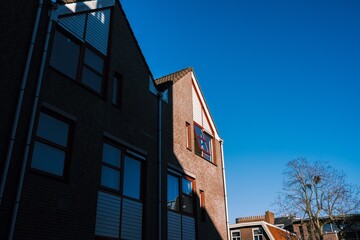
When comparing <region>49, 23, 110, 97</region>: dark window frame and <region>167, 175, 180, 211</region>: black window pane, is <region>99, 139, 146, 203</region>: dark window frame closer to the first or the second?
<region>167, 175, 180, 211</region>: black window pane

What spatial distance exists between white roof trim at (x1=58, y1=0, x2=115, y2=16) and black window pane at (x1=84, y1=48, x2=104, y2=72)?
142 cm

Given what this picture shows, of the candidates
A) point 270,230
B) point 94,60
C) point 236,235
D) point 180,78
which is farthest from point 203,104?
point 236,235

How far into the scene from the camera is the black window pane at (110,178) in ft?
38.8

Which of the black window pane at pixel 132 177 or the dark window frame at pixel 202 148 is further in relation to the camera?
the dark window frame at pixel 202 148

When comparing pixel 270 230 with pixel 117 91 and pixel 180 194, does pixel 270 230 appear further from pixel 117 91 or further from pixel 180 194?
pixel 117 91

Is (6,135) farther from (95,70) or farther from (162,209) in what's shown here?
(162,209)

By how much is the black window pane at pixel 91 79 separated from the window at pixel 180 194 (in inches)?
205

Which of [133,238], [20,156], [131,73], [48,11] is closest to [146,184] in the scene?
[133,238]

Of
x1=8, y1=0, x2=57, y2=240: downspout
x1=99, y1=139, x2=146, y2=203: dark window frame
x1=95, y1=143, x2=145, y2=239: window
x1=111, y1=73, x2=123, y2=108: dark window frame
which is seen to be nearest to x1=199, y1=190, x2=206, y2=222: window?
x1=99, y1=139, x2=146, y2=203: dark window frame

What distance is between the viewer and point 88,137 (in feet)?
37.5

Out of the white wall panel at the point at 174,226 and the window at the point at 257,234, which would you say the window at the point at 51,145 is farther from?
the window at the point at 257,234

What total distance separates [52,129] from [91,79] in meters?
2.77

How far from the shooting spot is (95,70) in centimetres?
1281

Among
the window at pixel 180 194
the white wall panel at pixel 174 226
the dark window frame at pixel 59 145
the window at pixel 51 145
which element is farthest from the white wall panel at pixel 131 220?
the window at pixel 51 145
